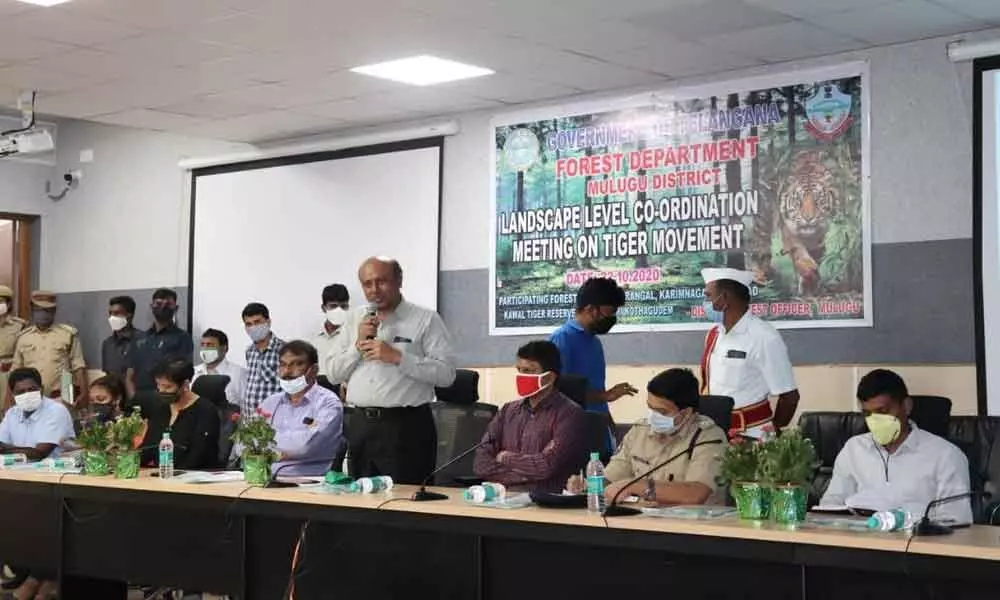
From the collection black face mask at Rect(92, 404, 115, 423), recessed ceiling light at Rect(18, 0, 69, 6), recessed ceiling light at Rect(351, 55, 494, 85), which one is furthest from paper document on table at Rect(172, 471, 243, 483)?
recessed ceiling light at Rect(351, 55, 494, 85)

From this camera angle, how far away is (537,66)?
7.21 meters

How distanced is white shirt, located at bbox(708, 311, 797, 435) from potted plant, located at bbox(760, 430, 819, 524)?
1964 millimetres

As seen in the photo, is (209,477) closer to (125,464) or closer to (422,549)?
(125,464)

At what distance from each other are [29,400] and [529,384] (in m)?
3.25

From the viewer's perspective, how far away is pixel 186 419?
20.7ft

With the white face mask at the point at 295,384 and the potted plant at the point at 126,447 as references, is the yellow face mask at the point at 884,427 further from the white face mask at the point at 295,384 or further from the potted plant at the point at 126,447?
the potted plant at the point at 126,447

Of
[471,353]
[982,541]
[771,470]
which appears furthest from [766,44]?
[982,541]

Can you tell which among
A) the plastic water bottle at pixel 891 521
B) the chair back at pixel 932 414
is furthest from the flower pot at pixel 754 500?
the chair back at pixel 932 414

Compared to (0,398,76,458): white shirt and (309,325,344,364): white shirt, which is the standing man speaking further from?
(309,325,344,364): white shirt

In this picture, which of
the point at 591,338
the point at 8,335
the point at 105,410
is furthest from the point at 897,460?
the point at 8,335

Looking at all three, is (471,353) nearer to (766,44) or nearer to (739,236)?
(739,236)

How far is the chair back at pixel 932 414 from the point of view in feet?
17.2

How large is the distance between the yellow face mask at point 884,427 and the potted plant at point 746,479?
80 centimetres

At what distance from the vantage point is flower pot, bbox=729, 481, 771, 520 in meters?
3.82
